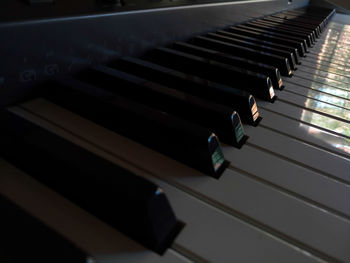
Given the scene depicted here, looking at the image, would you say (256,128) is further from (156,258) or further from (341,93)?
(341,93)

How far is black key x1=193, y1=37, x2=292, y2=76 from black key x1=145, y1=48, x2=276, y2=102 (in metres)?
0.20

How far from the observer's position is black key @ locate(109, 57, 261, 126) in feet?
2.20

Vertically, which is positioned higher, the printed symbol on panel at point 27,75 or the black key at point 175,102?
the printed symbol on panel at point 27,75

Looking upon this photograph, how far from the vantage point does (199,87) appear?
2.32ft

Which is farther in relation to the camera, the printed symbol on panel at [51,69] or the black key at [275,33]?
the black key at [275,33]

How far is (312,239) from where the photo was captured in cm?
41

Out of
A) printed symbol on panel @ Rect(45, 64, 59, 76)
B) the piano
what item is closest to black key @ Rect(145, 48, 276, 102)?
the piano

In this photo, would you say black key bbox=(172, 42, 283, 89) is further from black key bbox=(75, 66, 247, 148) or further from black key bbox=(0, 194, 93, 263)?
black key bbox=(0, 194, 93, 263)

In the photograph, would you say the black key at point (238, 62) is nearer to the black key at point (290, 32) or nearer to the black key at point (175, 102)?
the black key at point (175, 102)

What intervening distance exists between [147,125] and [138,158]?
61 mm

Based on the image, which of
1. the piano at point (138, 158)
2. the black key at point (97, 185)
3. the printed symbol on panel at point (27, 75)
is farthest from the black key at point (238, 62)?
the black key at point (97, 185)

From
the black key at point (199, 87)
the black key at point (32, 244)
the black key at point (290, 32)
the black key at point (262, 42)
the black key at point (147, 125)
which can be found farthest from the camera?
the black key at point (290, 32)

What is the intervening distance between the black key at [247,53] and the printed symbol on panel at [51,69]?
59cm

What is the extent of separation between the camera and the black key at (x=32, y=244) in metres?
0.26
